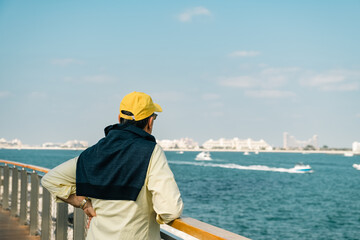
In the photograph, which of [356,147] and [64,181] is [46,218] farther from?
[356,147]

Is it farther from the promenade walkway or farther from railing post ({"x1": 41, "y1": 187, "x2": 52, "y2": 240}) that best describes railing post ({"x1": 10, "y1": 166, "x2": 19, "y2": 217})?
railing post ({"x1": 41, "y1": 187, "x2": 52, "y2": 240})

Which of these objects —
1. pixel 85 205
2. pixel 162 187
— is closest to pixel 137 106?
pixel 162 187

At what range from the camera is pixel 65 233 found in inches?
136

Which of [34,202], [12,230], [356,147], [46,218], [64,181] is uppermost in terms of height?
[64,181]

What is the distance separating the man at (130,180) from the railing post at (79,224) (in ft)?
4.36

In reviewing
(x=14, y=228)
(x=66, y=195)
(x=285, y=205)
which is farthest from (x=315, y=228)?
(x=66, y=195)

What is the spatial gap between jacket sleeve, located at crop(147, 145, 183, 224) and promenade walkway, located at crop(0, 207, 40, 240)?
3467 millimetres

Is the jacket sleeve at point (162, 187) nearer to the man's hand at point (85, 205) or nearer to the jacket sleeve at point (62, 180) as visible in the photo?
the man's hand at point (85, 205)

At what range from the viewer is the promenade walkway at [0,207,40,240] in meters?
4.59

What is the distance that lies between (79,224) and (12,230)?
239 cm

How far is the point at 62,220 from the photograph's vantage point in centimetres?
345

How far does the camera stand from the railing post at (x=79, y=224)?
301 centimetres

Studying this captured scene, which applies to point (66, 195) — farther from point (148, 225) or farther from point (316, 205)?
point (316, 205)

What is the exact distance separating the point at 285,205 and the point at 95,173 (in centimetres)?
3297
